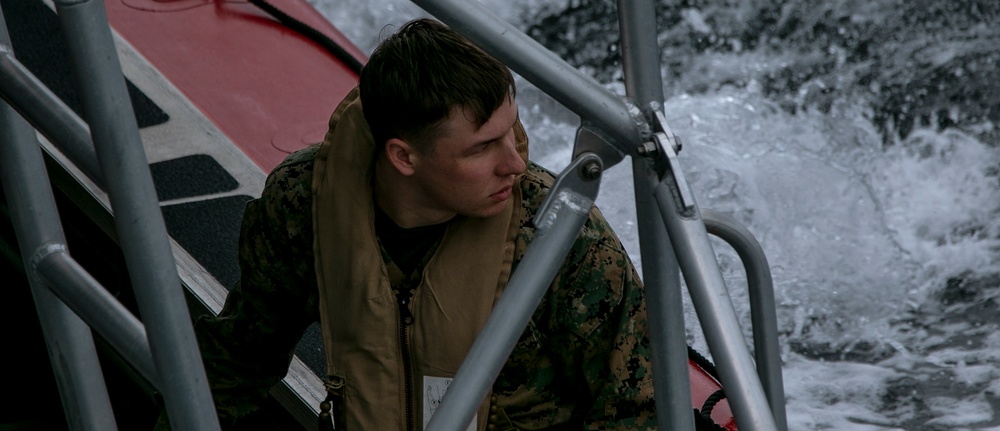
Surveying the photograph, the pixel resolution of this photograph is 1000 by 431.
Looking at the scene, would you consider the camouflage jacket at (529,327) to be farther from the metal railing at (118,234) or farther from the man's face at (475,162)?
the metal railing at (118,234)

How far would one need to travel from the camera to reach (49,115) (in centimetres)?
89

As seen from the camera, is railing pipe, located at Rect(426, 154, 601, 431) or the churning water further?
the churning water

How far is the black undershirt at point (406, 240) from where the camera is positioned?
109 centimetres

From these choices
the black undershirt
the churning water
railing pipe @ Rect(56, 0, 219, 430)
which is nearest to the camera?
railing pipe @ Rect(56, 0, 219, 430)

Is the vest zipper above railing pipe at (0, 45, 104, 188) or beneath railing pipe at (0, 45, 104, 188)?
beneath

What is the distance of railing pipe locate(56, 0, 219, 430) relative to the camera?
738 millimetres

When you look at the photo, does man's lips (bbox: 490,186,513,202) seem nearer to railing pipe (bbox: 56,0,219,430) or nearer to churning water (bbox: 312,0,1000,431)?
railing pipe (bbox: 56,0,219,430)

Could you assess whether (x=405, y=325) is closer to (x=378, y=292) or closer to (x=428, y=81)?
(x=378, y=292)

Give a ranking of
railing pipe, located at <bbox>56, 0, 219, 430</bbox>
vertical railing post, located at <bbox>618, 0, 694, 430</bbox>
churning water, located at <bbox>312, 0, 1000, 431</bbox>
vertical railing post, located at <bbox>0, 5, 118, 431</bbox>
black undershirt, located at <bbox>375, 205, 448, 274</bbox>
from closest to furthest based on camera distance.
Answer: railing pipe, located at <bbox>56, 0, 219, 430</bbox> → vertical railing post, located at <bbox>618, 0, 694, 430</bbox> → vertical railing post, located at <bbox>0, 5, 118, 431</bbox> → black undershirt, located at <bbox>375, 205, 448, 274</bbox> → churning water, located at <bbox>312, 0, 1000, 431</bbox>

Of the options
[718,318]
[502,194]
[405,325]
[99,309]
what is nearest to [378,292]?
[405,325]

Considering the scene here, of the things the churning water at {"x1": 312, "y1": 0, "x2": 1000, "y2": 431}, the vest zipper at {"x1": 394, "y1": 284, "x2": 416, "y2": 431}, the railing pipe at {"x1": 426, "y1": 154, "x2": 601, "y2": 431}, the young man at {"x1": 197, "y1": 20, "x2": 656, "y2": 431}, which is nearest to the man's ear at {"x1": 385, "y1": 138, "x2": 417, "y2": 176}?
the young man at {"x1": 197, "y1": 20, "x2": 656, "y2": 431}

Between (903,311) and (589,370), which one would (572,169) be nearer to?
(589,370)

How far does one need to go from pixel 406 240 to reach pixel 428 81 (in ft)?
0.53

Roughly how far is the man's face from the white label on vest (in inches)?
6.0
